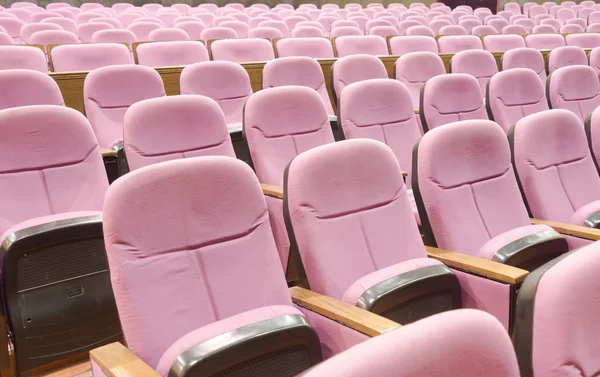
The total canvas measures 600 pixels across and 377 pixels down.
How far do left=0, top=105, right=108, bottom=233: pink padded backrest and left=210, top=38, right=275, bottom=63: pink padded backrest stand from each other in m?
0.71

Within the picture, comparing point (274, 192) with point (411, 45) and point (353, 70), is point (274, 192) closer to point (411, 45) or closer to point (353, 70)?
point (353, 70)

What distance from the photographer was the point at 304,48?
1.47m

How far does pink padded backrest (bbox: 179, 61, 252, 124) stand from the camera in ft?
3.33

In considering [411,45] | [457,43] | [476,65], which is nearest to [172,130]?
[476,65]

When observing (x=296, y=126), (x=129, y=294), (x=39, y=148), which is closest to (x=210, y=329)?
(x=129, y=294)

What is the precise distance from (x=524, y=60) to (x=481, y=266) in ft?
3.51

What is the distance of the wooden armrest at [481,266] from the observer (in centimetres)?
54

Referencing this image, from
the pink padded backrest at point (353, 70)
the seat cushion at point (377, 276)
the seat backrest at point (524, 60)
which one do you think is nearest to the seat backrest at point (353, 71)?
the pink padded backrest at point (353, 70)

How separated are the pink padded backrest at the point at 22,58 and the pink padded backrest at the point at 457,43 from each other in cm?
109

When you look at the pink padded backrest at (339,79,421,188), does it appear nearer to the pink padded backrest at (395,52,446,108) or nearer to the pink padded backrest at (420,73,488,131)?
the pink padded backrest at (420,73,488,131)

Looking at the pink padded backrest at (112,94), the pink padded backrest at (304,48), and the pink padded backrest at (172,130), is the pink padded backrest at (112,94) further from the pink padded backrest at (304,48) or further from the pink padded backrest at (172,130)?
the pink padded backrest at (304,48)

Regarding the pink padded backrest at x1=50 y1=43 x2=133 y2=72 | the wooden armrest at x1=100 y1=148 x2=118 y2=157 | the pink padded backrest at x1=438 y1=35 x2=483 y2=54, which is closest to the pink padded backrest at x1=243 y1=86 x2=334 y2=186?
the wooden armrest at x1=100 y1=148 x2=118 y2=157

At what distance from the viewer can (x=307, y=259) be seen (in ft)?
1.78

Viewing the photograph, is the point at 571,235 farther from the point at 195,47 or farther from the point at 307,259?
the point at 195,47
